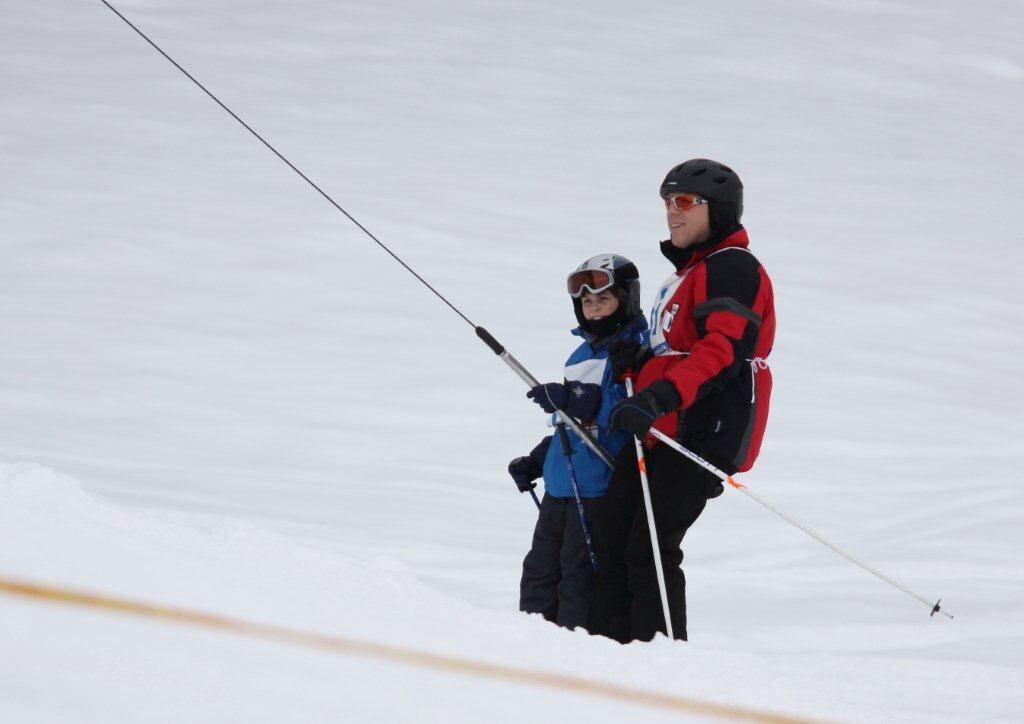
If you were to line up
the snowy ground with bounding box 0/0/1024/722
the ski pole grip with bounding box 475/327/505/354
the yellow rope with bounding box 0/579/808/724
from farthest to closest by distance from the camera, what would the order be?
the ski pole grip with bounding box 475/327/505/354, the snowy ground with bounding box 0/0/1024/722, the yellow rope with bounding box 0/579/808/724

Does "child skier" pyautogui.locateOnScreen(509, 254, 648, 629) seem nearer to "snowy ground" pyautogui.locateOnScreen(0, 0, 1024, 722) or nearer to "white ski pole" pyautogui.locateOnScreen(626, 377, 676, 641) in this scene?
"white ski pole" pyautogui.locateOnScreen(626, 377, 676, 641)

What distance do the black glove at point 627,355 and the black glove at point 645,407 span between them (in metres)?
0.50

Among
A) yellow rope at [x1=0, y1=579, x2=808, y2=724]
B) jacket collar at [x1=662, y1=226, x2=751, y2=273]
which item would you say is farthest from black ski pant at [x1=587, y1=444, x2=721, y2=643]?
yellow rope at [x1=0, y1=579, x2=808, y2=724]

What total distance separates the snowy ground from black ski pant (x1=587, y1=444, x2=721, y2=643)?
0.50 metres

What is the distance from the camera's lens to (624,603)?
15.4 ft

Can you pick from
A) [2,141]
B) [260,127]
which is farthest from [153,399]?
Result: [260,127]

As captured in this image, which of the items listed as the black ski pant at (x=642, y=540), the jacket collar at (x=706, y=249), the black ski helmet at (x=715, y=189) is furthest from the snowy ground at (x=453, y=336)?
the black ski helmet at (x=715, y=189)

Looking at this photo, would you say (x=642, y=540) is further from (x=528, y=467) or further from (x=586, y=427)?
(x=528, y=467)

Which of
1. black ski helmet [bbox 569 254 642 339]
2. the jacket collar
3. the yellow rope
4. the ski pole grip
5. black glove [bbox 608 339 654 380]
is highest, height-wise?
the jacket collar

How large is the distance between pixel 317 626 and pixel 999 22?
3281cm

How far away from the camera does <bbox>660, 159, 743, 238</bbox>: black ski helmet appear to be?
15.1 ft

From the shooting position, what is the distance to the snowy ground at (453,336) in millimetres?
3402

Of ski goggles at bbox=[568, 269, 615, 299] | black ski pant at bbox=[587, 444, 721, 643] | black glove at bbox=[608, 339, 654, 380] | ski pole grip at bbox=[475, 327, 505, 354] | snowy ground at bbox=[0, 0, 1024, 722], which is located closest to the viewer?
snowy ground at bbox=[0, 0, 1024, 722]

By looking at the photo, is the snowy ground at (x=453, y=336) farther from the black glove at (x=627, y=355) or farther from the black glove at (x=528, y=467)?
the black glove at (x=627, y=355)
